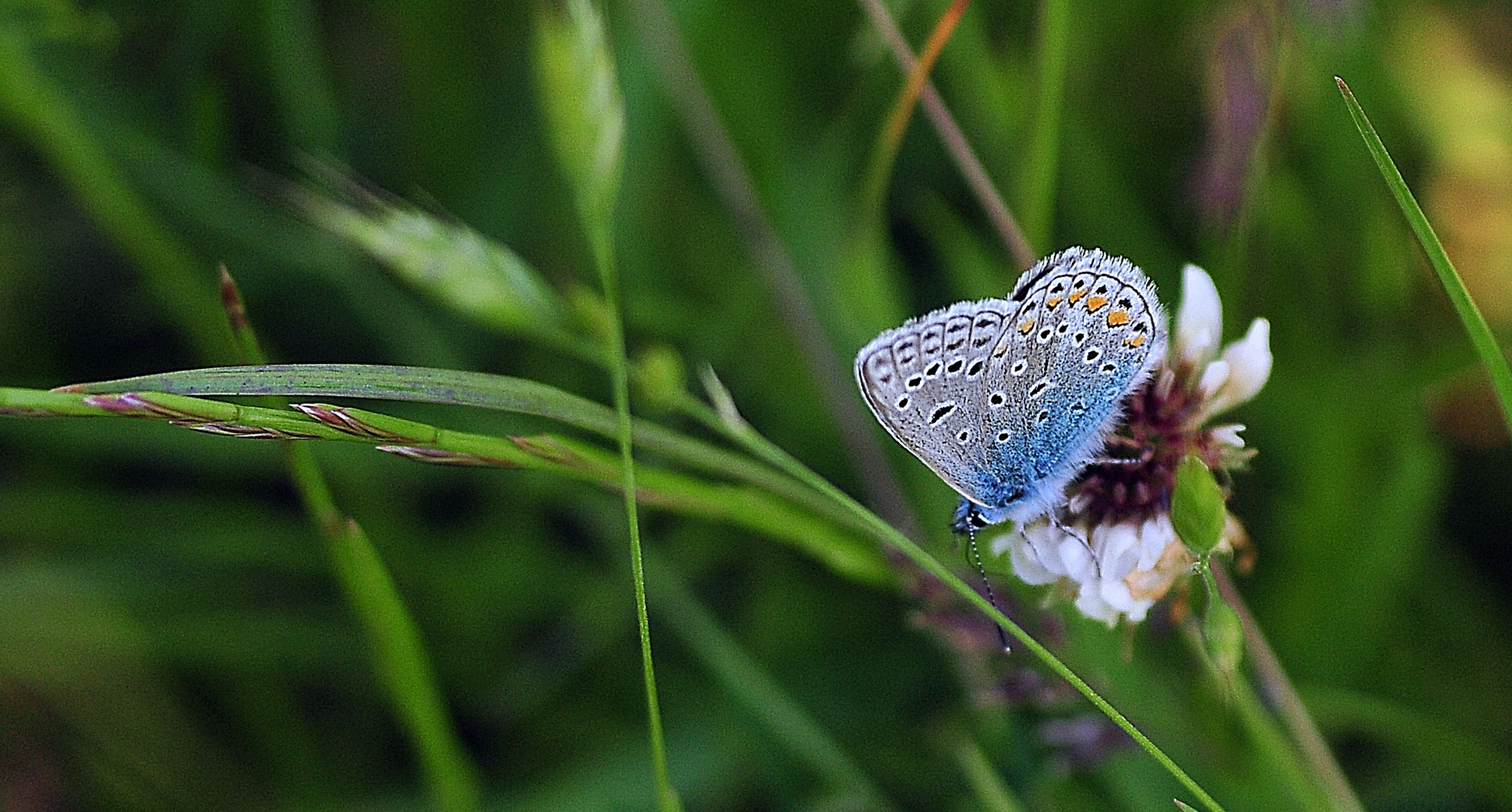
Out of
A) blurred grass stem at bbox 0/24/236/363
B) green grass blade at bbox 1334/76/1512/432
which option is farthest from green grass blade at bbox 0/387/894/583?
blurred grass stem at bbox 0/24/236/363

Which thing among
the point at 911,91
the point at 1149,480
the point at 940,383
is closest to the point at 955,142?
the point at 911,91

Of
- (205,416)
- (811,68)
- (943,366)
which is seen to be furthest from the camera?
(811,68)

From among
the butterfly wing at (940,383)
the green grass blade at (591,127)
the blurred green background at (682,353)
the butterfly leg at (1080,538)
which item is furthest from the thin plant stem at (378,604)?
the butterfly leg at (1080,538)

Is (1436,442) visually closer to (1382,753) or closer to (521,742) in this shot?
(1382,753)

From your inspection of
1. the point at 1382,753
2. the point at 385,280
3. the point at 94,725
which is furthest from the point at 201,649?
the point at 1382,753

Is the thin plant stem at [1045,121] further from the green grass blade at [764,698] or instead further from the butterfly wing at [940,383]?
the green grass blade at [764,698]

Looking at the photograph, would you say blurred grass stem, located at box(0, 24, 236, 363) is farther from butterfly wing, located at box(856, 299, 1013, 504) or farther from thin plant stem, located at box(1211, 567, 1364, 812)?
thin plant stem, located at box(1211, 567, 1364, 812)

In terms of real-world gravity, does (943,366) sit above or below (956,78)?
below
